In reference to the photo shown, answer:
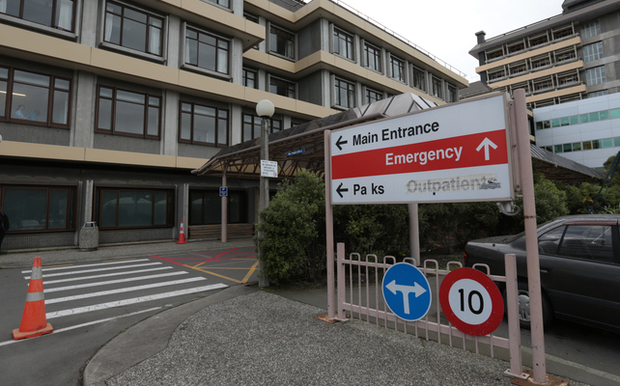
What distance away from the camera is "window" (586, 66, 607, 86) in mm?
48312

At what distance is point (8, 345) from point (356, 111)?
8658mm

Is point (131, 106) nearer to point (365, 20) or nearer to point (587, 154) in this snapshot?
point (365, 20)

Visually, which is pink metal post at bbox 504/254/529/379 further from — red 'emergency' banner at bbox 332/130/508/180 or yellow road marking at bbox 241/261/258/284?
yellow road marking at bbox 241/261/258/284

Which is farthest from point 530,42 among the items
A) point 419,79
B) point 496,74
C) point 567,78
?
point 419,79

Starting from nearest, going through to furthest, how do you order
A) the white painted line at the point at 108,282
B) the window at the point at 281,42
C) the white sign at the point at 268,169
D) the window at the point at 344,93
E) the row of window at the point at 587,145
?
1. the white sign at the point at 268,169
2. the white painted line at the point at 108,282
3. the window at the point at 281,42
4. the window at the point at 344,93
5. the row of window at the point at 587,145

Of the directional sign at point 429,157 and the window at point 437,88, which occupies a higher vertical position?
the window at point 437,88

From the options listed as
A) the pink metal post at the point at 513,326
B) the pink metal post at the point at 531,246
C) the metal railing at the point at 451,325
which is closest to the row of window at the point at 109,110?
the metal railing at the point at 451,325

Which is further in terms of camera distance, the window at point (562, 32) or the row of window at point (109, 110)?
the window at point (562, 32)

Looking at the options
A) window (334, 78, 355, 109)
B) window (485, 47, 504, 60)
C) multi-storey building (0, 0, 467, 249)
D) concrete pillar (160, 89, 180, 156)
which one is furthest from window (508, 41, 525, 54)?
concrete pillar (160, 89, 180, 156)

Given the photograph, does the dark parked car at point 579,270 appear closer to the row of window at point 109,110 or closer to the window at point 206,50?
the row of window at point 109,110

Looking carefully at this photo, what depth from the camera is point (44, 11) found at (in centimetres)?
1419

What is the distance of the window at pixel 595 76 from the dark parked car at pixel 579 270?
62825mm

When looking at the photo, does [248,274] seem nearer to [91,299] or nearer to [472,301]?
[91,299]

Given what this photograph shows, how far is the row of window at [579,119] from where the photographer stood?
42188 millimetres
